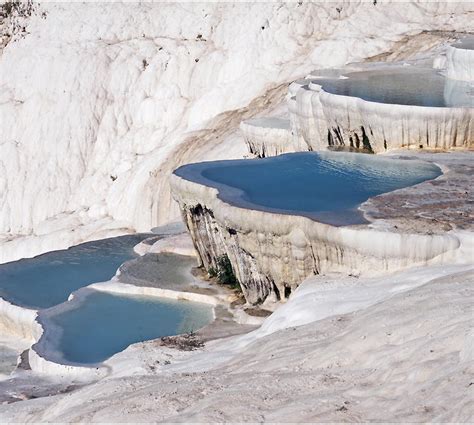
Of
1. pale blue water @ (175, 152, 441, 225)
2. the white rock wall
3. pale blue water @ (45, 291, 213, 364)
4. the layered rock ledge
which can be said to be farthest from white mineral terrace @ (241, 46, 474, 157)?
pale blue water @ (45, 291, 213, 364)

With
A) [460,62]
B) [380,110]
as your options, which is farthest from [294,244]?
[460,62]

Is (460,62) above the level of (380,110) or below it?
above

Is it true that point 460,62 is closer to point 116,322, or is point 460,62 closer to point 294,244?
point 294,244

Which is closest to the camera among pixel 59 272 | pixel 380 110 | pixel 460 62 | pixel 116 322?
pixel 116 322

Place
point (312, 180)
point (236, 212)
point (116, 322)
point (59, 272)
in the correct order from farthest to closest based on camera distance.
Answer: point (59, 272)
point (312, 180)
point (116, 322)
point (236, 212)

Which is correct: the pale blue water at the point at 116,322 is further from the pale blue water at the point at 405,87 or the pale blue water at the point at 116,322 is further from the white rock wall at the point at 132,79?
the white rock wall at the point at 132,79

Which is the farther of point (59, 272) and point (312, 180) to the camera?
point (59, 272)

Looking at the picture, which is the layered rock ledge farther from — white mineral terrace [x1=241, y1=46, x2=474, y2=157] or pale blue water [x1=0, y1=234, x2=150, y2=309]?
pale blue water [x1=0, y1=234, x2=150, y2=309]
